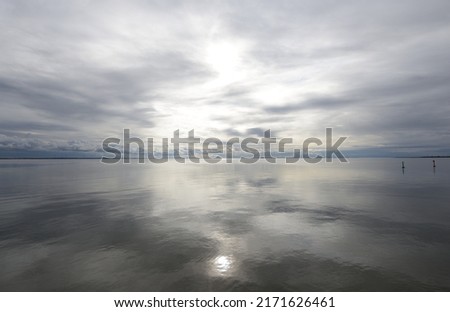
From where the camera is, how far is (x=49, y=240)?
1518 centimetres

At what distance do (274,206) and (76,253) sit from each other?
17817mm

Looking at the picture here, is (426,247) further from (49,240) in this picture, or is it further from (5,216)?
(5,216)

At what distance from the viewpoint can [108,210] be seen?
77.0ft

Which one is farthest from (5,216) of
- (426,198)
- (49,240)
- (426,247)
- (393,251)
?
(426,198)

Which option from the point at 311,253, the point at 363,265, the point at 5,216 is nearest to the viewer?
the point at 363,265

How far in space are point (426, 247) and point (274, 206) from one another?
13.1 metres

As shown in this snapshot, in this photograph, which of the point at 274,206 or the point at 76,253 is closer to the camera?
the point at 76,253

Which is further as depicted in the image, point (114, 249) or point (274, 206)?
point (274, 206)

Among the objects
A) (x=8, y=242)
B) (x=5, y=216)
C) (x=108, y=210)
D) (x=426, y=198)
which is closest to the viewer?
(x=8, y=242)

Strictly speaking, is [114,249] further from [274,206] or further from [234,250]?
[274,206]
